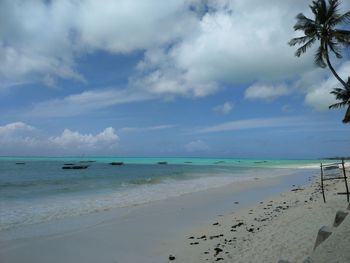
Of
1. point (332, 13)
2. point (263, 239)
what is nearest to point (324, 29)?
point (332, 13)

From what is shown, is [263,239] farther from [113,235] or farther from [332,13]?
[332,13]

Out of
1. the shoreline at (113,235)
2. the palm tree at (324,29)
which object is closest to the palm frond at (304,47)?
the palm tree at (324,29)

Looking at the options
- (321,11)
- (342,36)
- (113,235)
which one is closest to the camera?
(113,235)

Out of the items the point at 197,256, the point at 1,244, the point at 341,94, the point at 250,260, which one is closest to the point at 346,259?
the point at 250,260

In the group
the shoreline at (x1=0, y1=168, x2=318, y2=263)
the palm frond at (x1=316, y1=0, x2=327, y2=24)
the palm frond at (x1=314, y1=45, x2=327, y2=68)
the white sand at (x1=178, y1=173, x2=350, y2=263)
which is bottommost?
the shoreline at (x1=0, y1=168, x2=318, y2=263)

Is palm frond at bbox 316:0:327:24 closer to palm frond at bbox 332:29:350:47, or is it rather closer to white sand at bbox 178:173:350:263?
palm frond at bbox 332:29:350:47

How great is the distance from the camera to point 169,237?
11273mm

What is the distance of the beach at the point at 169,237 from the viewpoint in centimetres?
883

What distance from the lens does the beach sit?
8.83 metres

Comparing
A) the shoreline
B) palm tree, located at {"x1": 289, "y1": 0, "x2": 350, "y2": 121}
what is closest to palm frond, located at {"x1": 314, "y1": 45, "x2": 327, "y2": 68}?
palm tree, located at {"x1": 289, "y1": 0, "x2": 350, "y2": 121}

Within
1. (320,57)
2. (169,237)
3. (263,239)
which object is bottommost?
(169,237)

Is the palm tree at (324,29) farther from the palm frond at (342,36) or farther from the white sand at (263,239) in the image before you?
the white sand at (263,239)

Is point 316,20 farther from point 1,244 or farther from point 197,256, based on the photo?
point 1,244

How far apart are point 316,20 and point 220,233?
16.8 metres
